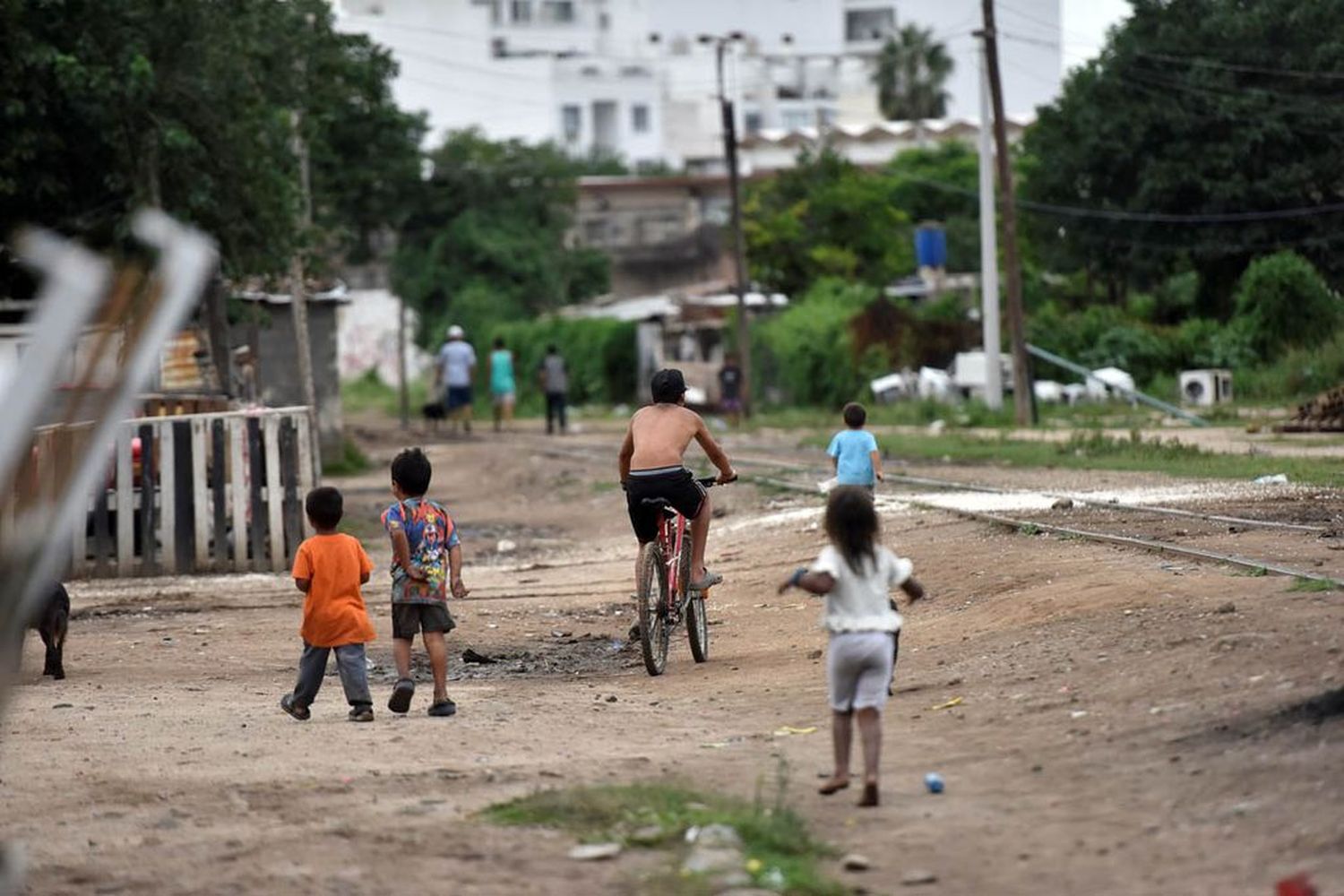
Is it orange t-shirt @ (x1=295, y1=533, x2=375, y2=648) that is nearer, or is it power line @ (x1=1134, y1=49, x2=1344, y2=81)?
orange t-shirt @ (x1=295, y1=533, x2=375, y2=648)

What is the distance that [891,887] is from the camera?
6605 millimetres

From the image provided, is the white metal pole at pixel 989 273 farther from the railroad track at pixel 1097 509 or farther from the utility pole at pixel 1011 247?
the railroad track at pixel 1097 509

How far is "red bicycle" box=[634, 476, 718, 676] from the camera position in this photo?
1181 centimetres

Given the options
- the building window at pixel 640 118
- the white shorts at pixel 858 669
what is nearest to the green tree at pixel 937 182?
the building window at pixel 640 118

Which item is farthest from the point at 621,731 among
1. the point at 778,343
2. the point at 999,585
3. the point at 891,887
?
the point at 778,343

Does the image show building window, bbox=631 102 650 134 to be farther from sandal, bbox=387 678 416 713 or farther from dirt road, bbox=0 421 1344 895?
sandal, bbox=387 678 416 713

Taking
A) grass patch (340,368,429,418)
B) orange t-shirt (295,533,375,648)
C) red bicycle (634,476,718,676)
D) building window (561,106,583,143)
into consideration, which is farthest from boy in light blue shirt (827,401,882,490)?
building window (561,106,583,143)

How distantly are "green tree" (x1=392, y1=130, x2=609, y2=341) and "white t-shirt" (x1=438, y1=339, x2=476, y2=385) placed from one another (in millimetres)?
25065

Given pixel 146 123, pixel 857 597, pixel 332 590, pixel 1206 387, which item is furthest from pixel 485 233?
pixel 857 597

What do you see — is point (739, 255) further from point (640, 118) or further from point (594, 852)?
point (640, 118)

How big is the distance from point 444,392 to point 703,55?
7432cm

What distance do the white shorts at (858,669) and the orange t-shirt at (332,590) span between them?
310 cm

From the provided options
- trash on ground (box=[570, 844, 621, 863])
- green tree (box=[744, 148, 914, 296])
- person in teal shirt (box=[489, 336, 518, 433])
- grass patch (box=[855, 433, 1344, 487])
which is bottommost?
trash on ground (box=[570, 844, 621, 863])

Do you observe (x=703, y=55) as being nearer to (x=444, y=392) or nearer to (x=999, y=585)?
(x=444, y=392)
